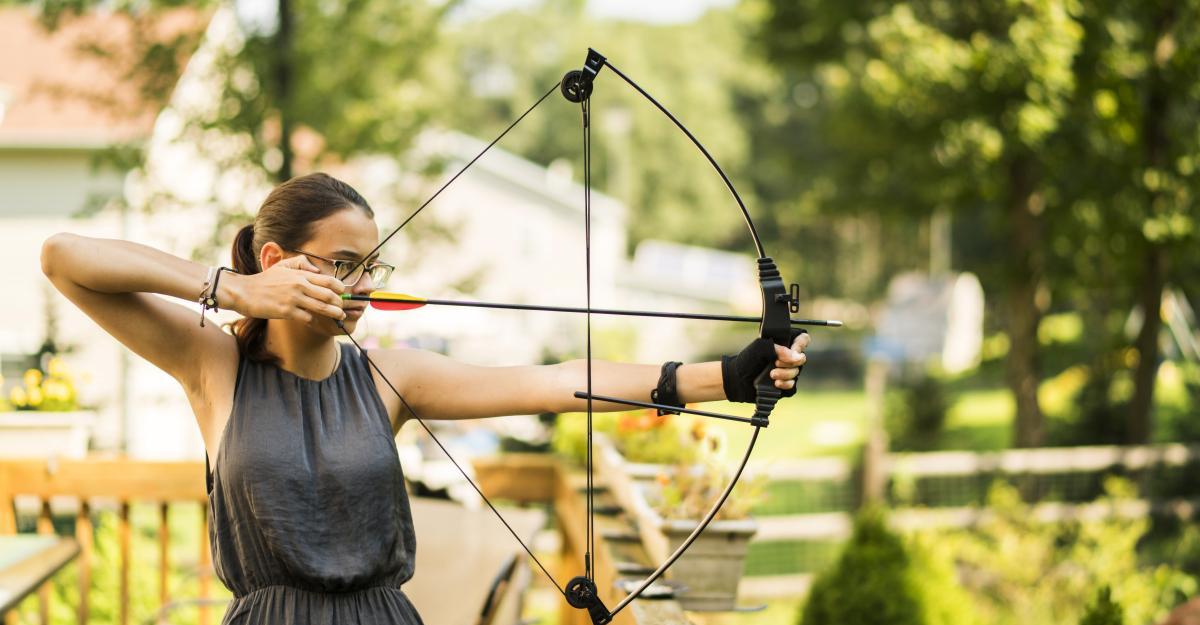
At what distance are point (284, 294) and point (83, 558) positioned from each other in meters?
2.28

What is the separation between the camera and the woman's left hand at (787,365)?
1.69 meters

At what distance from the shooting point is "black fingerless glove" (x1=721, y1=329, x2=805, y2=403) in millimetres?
1717

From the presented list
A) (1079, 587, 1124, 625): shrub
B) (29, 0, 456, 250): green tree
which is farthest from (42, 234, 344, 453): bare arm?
(29, 0, 456, 250): green tree

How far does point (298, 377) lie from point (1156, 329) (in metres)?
7.05

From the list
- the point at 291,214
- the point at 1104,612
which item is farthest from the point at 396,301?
the point at 1104,612

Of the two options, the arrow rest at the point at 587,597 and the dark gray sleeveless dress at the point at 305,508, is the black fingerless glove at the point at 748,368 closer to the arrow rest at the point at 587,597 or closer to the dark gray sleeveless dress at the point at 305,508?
the arrow rest at the point at 587,597

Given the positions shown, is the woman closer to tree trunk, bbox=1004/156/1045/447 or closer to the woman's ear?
the woman's ear

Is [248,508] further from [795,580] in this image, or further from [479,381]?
[795,580]

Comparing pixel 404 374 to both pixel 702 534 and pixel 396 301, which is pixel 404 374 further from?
pixel 702 534

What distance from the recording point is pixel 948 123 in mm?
8062

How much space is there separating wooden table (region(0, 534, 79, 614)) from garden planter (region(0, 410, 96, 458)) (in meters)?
0.49

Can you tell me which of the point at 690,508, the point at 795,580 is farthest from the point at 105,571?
the point at 795,580

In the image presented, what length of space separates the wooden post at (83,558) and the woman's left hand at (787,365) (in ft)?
8.15

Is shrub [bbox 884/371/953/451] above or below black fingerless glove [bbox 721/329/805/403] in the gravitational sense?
below
